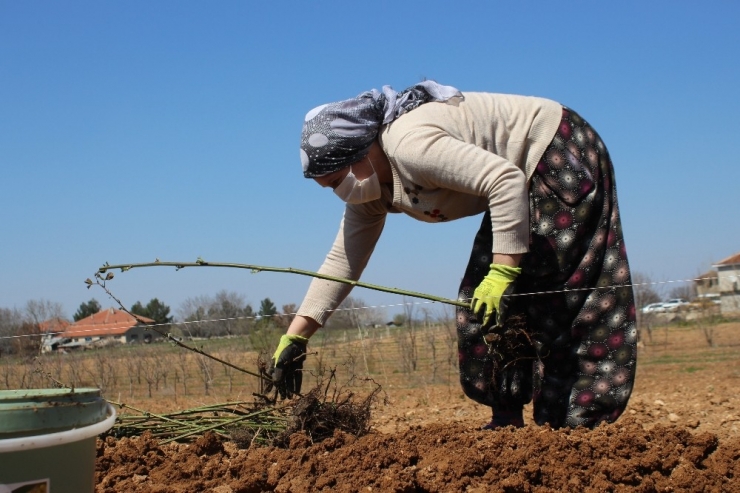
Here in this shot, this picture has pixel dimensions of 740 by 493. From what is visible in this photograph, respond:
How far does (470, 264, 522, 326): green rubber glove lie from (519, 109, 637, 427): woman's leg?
27 centimetres

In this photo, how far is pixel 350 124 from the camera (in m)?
2.74

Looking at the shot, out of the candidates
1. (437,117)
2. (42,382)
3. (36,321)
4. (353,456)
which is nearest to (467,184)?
(437,117)

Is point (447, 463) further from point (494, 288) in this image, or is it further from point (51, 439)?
point (51, 439)

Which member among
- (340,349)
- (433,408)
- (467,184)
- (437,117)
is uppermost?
(437,117)

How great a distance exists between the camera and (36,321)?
9.28 m

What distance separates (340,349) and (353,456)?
3963 millimetres

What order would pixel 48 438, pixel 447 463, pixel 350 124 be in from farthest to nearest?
pixel 350 124 < pixel 447 463 < pixel 48 438

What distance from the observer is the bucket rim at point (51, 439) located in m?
1.47

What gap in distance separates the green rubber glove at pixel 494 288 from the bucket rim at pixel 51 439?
1.32m

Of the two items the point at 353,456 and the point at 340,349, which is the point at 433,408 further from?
the point at 353,456

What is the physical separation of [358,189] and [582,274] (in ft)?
2.73

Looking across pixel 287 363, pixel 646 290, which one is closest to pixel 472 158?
pixel 287 363

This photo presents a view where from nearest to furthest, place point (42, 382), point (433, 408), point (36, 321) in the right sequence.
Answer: point (433, 408), point (42, 382), point (36, 321)

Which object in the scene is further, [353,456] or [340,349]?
[340,349]
